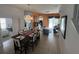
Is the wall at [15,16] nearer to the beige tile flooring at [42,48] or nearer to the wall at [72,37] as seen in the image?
the beige tile flooring at [42,48]

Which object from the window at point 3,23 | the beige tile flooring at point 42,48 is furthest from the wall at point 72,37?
the window at point 3,23

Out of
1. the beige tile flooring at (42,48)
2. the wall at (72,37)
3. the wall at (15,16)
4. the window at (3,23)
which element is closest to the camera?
the wall at (72,37)

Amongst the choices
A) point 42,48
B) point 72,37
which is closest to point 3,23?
point 42,48

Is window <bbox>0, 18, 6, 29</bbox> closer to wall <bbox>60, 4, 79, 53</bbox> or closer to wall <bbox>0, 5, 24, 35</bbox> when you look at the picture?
wall <bbox>0, 5, 24, 35</bbox>

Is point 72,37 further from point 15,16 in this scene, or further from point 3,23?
point 15,16

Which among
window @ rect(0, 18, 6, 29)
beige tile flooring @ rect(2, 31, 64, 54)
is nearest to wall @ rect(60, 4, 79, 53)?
beige tile flooring @ rect(2, 31, 64, 54)

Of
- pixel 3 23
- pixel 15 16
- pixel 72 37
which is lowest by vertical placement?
pixel 72 37

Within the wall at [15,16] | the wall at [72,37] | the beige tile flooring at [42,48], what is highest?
the wall at [15,16]

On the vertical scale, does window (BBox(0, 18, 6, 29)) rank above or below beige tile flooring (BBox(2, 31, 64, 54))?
above

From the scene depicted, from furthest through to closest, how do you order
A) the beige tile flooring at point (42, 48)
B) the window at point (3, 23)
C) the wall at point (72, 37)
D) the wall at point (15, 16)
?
the wall at point (15, 16), the window at point (3, 23), the beige tile flooring at point (42, 48), the wall at point (72, 37)
